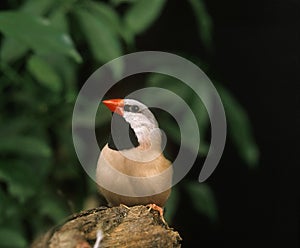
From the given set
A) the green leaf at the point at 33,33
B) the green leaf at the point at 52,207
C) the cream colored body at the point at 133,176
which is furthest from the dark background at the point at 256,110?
the cream colored body at the point at 133,176

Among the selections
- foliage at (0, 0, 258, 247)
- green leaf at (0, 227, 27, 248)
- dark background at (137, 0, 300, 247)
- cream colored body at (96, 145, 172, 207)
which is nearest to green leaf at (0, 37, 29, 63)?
foliage at (0, 0, 258, 247)

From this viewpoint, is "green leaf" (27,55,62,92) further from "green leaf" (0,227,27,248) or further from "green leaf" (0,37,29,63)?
"green leaf" (0,227,27,248)

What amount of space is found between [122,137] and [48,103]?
1027 millimetres

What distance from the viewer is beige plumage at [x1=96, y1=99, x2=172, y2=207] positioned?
1.88 feet

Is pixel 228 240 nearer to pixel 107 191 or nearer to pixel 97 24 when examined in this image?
pixel 97 24

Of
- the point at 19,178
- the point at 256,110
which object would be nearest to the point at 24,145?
the point at 19,178

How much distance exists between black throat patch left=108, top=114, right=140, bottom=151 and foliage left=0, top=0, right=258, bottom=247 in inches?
21.5

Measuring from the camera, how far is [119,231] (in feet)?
1.97

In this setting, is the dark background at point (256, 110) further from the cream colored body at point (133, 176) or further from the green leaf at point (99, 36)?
the cream colored body at point (133, 176)

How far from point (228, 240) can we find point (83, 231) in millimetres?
1872

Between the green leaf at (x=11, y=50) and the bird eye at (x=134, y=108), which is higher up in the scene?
the bird eye at (x=134, y=108)

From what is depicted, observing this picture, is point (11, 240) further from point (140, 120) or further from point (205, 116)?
point (140, 120)

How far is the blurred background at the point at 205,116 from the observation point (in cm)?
152

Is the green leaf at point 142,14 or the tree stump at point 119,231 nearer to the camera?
the tree stump at point 119,231
